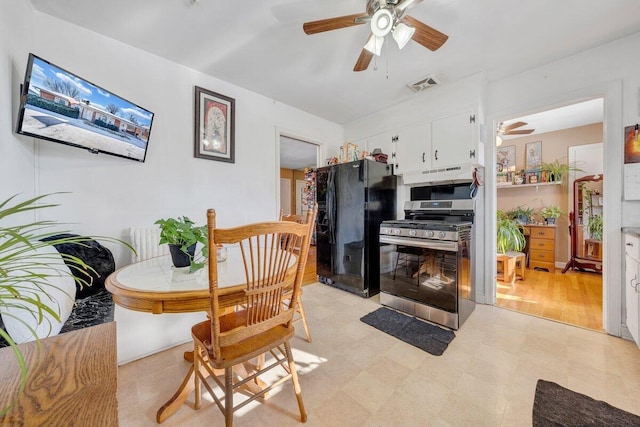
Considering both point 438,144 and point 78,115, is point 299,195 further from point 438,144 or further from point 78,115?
point 78,115

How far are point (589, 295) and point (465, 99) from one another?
279 centimetres

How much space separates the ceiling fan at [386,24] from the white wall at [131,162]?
5.30 ft

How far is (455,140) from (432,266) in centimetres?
147

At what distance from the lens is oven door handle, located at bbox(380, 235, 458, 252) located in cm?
225

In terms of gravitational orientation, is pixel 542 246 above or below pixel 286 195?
below

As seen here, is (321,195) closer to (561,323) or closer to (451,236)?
(451,236)

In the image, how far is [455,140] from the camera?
9.16ft

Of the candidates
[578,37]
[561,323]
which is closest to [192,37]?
[578,37]

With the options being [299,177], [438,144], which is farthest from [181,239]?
[299,177]

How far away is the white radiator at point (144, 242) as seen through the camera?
2.16 metres

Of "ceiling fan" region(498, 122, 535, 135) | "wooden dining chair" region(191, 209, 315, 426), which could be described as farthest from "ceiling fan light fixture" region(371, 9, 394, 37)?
"ceiling fan" region(498, 122, 535, 135)

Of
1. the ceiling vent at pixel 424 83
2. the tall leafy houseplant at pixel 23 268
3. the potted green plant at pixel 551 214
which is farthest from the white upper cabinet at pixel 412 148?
the tall leafy houseplant at pixel 23 268

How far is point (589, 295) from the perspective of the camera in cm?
295

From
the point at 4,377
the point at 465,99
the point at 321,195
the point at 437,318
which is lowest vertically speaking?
the point at 437,318
